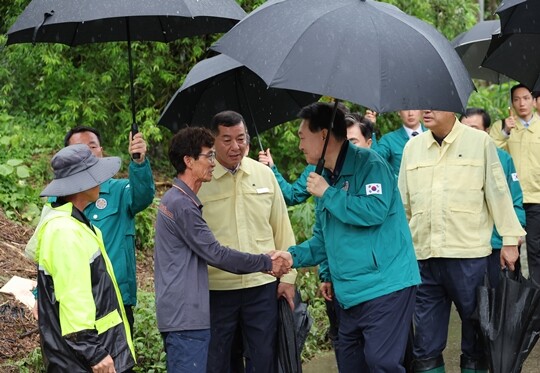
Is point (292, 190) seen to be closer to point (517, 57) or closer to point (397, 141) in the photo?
point (397, 141)

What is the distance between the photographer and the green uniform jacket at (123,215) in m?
6.03

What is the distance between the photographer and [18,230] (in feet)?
29.5

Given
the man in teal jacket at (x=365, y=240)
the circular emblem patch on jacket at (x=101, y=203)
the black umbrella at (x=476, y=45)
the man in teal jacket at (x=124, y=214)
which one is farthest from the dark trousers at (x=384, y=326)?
the black umbrella at (x=476, y=45)

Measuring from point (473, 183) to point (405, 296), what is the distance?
4.40 ft

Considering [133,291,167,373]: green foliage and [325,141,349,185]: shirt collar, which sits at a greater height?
[325,141,349,185]: shirt collar

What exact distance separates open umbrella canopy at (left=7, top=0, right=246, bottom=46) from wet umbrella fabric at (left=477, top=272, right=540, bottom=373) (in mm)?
2484

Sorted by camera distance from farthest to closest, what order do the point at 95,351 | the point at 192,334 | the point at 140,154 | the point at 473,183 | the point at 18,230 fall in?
the point at 18,230 < the point at 473,183 < the point at 140,154 < the point at 192,334 < the point at 95,351

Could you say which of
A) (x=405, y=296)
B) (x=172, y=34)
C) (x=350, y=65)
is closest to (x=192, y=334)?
(x=405, y=296)

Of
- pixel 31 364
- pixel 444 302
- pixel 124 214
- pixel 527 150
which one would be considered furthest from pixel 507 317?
pixel 31 364

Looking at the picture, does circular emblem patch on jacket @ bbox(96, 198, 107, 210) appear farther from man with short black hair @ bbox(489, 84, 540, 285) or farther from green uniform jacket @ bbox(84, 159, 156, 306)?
man with short black hair @ bbox(489, 84, 540, 285)

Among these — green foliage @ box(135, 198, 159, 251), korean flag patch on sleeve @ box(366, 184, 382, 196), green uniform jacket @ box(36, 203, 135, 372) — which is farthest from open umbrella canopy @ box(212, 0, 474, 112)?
green foliage @ box(135, 198, 159, 251)

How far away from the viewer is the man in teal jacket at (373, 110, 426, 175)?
820cm

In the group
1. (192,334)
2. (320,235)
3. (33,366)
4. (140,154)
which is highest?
(140,154)

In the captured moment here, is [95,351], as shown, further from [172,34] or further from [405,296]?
[172,34]
